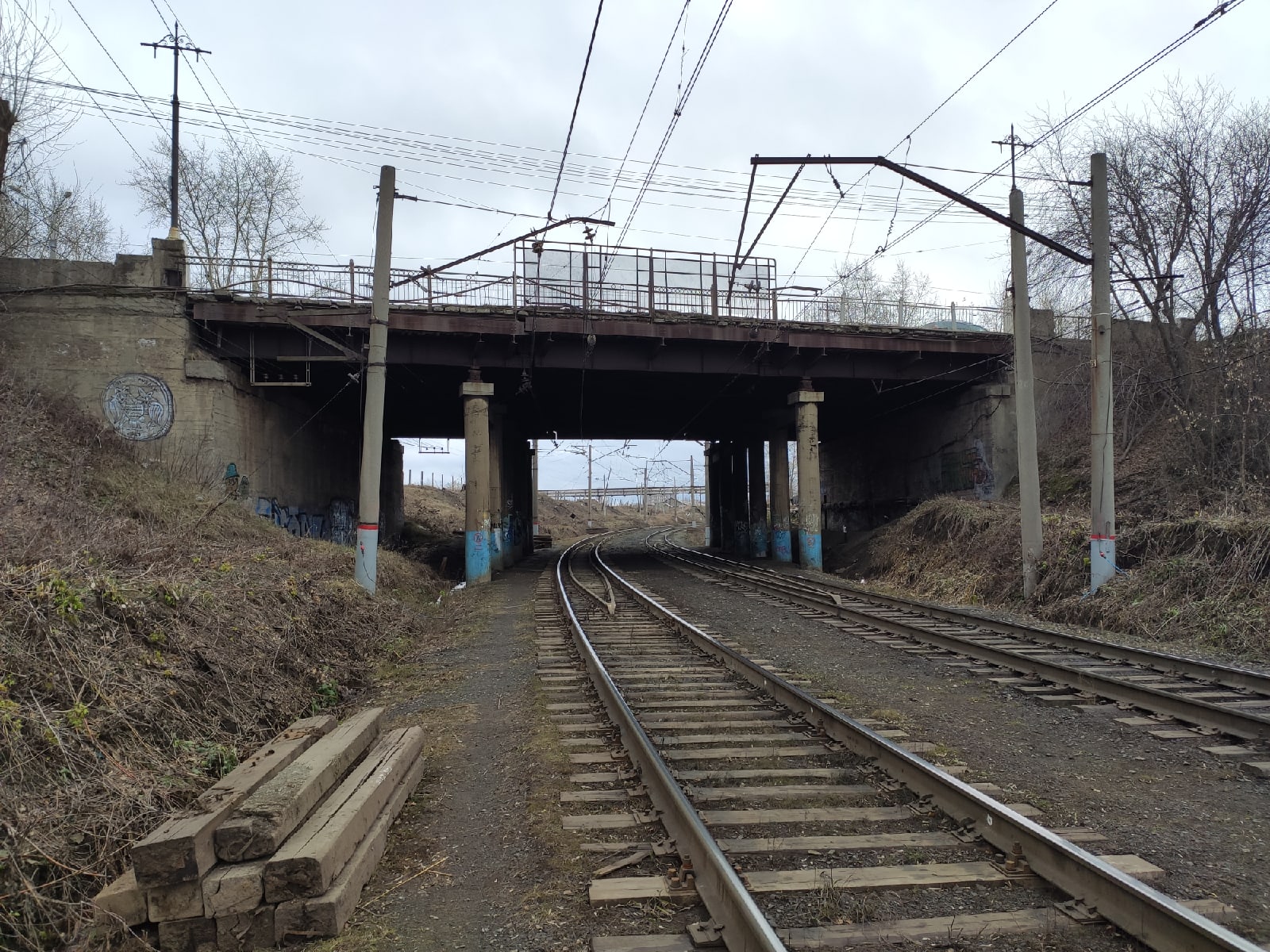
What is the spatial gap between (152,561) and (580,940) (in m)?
7.04

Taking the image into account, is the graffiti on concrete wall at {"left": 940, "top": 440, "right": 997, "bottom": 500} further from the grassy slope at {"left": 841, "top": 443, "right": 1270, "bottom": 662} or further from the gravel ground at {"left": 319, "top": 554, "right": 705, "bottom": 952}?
the gravel ground at {"left": 319, "top": 554, "right": 705, "bottom": 952}

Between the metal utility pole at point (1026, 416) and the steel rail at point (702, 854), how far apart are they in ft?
34.7

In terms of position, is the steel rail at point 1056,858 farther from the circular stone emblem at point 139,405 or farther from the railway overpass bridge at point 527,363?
the circular stone emblem at point 139,405

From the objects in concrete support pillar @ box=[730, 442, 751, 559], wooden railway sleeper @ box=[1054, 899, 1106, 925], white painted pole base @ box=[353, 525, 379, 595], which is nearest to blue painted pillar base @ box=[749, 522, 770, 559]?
concrete support pillar @ box=[730, 442, 751, 559]

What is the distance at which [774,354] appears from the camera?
24.3 metres

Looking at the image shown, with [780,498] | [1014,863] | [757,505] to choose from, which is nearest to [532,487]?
[757,505]

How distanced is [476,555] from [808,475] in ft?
35.4

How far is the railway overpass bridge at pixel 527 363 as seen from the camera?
60.0 feet

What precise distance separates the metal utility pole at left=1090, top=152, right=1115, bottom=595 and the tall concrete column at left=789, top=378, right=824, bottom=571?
39.5ft

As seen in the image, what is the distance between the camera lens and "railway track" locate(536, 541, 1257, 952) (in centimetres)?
325

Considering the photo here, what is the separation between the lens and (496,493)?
87.2 ft

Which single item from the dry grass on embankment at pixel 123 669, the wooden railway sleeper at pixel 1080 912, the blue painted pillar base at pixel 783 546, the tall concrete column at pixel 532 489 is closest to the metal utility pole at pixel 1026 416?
the dry grass on embankment at pixel 123 669

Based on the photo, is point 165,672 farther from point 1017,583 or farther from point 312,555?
point 1017,583

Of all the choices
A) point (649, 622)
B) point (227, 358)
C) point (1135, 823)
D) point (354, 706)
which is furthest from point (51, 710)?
point (227, 358)
